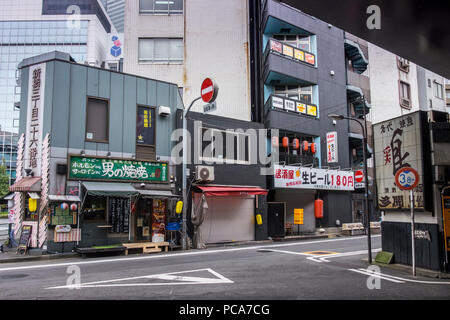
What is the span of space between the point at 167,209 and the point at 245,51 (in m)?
15.9

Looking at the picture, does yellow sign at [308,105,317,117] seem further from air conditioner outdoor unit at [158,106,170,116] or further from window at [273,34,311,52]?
air conditioner outdoor unit at [158,106,170,116]

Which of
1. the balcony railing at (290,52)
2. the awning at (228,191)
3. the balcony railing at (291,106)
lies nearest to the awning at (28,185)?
the awning at (228,191)

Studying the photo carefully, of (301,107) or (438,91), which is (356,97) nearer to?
(301,107)

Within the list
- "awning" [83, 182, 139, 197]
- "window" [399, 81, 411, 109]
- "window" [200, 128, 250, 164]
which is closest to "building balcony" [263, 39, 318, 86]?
"window" [200, 128, 250, 164]

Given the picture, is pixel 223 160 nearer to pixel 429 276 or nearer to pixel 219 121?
pixel 219 121

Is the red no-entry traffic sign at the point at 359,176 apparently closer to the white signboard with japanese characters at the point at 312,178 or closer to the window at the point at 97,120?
the white signboard with japanese characters at the point at 312,178

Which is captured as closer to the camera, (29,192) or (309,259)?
(309,259)

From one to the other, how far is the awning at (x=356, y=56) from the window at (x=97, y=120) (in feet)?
76.4

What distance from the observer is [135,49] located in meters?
28.8

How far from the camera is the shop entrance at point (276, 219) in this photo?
83.6ft

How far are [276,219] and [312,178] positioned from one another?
4.11 metres

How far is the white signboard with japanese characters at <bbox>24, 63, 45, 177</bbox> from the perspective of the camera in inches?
644
